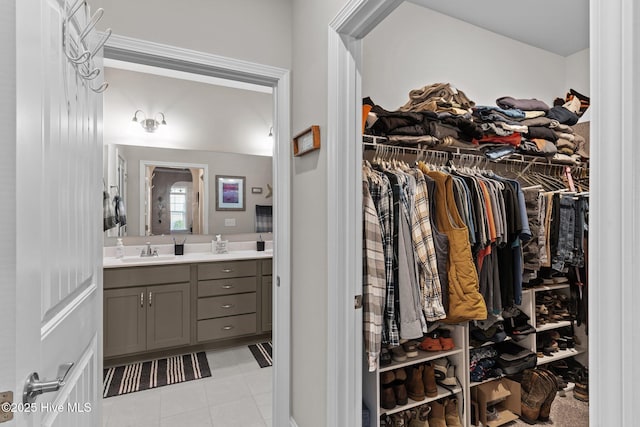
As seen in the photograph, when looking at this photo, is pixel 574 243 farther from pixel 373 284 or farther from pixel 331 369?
pixel 331 369

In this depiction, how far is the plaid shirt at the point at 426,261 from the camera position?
1620 millimetres

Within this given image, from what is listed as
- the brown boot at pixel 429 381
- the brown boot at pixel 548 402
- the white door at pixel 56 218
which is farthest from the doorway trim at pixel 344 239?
the brown boot at pixel 548 402

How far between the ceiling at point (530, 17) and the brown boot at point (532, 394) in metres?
2.58

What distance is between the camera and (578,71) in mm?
2965

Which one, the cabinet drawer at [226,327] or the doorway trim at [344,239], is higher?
the doorway trim at [344,239]

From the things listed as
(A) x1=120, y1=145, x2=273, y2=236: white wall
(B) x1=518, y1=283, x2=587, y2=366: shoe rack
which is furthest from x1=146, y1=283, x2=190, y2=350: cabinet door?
(B) x1=518, y1=283, x2=587, y2=366: shoe rack

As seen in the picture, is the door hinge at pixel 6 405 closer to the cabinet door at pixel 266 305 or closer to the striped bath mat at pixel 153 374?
the striped bath mat at pixel 153 374

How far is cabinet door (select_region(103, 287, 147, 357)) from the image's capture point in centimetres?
267

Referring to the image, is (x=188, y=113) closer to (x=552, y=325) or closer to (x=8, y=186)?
(x=8, y=186)

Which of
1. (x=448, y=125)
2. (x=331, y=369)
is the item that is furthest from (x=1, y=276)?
(x=448, y=125)

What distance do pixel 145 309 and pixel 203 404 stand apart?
103 centimetres

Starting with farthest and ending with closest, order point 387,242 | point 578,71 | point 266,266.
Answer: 1. point 266,266
2. point 578,71
3. point 387,242

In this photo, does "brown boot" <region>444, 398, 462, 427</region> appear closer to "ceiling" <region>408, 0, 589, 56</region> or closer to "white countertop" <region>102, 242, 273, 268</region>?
"white countertop" <region>102, 242, 273, 268</region>

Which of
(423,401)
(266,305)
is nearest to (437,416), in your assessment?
(423,401)
